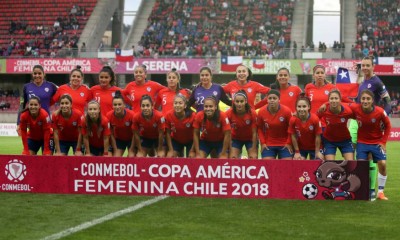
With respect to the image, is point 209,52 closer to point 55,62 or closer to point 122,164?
point 55,62

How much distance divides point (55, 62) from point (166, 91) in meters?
24.9

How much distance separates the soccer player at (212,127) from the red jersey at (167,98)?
103 cm

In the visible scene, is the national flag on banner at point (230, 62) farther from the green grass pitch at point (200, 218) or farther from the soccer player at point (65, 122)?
the green grass pitch at point (200, 218)

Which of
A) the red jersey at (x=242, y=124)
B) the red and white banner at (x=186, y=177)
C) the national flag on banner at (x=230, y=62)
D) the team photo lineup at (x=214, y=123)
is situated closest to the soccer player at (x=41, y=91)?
the team photo lineup at (x=214, y=123)

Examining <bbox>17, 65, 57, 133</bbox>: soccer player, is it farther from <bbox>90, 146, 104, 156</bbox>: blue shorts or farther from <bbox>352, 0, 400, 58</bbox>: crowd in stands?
<bbox>352, 0, 400, 58</bbox>: crowd in stands

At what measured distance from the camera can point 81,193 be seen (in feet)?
30.9

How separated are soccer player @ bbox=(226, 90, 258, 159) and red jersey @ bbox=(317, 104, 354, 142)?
98 cm

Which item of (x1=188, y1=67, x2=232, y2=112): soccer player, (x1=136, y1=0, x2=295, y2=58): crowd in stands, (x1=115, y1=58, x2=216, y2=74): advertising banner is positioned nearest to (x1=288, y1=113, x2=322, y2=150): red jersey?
(x1=188, y1=67, x2=232, y2=112): soccer player

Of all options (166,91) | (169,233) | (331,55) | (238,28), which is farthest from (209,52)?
(169,233)

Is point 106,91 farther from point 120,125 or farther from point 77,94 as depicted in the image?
point 120,125

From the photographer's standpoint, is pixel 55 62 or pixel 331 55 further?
pixel 55 62

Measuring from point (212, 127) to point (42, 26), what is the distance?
30.9 metres

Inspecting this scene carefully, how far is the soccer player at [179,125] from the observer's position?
10133mm

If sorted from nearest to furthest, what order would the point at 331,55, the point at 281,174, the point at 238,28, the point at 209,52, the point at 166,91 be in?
the point at 281,174
the point at 166,91
the point at 331,55
the point at 209,52
the point at 238,28
